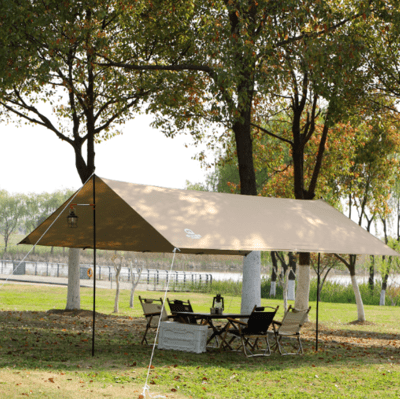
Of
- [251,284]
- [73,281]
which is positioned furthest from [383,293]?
[73,281]

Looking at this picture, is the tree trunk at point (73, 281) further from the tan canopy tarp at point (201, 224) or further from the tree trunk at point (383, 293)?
the tree trunk at point (383, 293)

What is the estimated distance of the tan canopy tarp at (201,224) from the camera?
6785 millimetres

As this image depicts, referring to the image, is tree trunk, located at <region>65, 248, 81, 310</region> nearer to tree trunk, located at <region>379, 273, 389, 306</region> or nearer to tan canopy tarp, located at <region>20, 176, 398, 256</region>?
tan canopy tarp, located at <region>20, 176, 398, 256</region>

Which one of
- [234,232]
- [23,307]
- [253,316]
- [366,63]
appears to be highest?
[366,63]

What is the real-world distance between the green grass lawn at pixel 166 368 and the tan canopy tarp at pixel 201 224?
4.95ft

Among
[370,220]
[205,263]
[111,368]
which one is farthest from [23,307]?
[205,263]

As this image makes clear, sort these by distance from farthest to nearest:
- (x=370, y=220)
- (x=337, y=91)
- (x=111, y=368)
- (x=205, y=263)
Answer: (x=205, y=263)
(x=370, y=220)
(x=337, y=91)
(x=111, y=368)

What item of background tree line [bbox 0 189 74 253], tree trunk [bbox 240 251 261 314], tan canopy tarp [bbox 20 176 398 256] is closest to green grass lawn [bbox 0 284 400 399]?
tree trunk [bbox 240 251 261 314]

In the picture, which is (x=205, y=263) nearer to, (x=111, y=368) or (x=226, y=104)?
(x=226, y=104)

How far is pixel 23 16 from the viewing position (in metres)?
9.72

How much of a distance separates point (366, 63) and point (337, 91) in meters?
1.22

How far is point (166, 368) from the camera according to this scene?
6473 mm

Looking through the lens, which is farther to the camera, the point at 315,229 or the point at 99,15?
the point at 99,15

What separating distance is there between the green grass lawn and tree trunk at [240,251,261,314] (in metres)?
1.27
